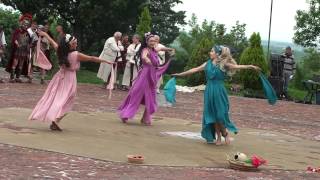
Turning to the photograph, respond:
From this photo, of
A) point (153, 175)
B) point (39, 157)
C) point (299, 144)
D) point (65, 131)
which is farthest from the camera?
point (299, 144)

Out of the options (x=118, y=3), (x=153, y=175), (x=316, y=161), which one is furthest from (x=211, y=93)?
(x=118, y=3)

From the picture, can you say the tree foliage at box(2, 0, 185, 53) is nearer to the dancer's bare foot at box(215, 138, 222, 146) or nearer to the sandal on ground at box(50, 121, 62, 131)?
the sandal on ground at box(50, 121, 62, 131)

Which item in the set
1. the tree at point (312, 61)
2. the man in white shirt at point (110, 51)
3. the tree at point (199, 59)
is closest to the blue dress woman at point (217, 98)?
the man in white shirt at point (110, 51)

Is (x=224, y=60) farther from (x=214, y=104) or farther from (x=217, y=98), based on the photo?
(x=214, y=104)

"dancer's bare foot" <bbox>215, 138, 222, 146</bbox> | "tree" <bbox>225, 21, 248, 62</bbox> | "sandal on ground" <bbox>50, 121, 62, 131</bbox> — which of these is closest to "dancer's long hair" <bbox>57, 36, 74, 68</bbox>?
"sandal on ground" <bbox>50, 121, 62, 131</bbox>

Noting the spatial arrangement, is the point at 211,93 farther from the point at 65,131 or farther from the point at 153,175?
the point at 153,175

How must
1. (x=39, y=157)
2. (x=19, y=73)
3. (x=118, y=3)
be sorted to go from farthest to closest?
1. (x=118, y=3)
2. (x=19, y=73)
3. (x=39, y=157)

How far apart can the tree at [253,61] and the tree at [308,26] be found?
6628 millimetres

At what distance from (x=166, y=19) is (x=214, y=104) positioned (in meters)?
23.1

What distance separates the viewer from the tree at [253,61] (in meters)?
22.3

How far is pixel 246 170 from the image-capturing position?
773 centimetres

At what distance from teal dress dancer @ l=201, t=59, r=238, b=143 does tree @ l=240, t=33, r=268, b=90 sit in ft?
40.9

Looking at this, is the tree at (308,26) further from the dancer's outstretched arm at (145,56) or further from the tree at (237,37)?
the dancer's outstretched arm at (145,56)

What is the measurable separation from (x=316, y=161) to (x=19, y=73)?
11.3 metres
